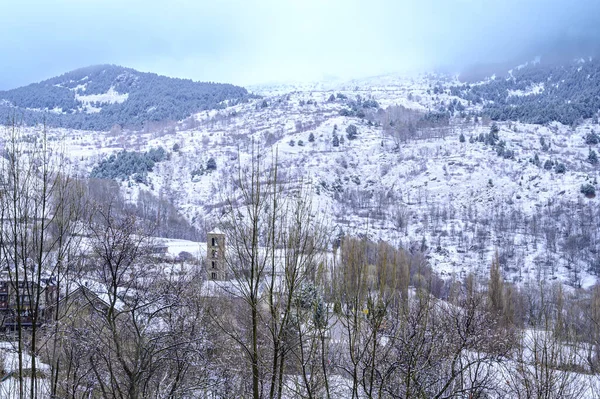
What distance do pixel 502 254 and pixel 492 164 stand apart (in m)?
36.2

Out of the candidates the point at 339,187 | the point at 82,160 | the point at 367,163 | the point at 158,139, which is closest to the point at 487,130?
the point at 367,163

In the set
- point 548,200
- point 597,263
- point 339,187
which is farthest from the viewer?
point 339,187

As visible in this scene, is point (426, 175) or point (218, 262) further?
point (426, 175)

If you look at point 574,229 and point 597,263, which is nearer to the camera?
point 597,263

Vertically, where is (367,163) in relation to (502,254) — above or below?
above

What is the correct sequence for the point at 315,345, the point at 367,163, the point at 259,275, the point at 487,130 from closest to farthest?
1. the point at 259,275
2. the point at 315,345
3. the point at 367,163
4. the point at 487,130

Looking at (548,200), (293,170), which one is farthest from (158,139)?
(548,200)

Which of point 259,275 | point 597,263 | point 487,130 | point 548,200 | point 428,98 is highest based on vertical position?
point 428,98

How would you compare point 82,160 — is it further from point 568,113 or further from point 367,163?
point 568,113

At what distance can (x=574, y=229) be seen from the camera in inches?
3472

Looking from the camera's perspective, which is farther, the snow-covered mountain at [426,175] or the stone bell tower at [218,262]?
the snow-covered mountain at [426,175]

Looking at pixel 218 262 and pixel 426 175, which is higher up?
pixel 218 262

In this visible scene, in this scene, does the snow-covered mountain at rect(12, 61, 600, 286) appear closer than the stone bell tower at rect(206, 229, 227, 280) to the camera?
No

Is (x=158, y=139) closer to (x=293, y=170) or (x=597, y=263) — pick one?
(x=293, y=170)
